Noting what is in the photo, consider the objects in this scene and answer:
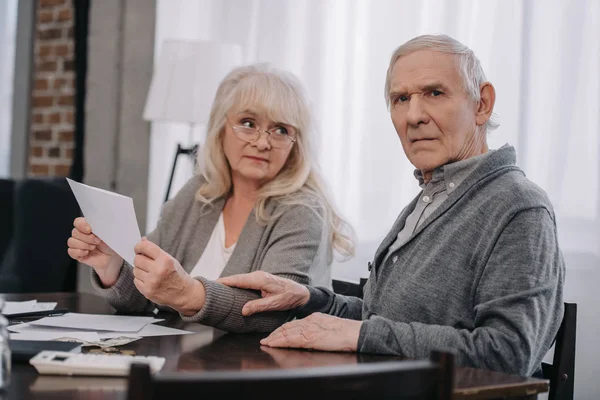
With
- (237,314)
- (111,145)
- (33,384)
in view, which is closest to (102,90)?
(111,145)

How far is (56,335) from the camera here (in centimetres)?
156

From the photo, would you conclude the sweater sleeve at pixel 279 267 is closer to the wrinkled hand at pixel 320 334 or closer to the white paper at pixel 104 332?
the white paper at pixel 104 332

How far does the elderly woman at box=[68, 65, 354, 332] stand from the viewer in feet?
6.64

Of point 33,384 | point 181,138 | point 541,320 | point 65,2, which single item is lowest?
point 33,384

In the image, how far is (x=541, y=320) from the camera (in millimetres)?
1412

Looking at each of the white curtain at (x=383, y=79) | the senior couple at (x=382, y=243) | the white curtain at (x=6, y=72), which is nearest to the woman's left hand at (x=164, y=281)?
the senior couple at (x=382, y=243)

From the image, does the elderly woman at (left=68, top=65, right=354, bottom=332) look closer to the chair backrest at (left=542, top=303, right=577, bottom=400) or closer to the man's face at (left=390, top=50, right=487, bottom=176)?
the man's face at (left=390, top=50, right=487, bottom=176)

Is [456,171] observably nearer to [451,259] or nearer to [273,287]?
[451,259]

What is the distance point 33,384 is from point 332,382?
0.56 m

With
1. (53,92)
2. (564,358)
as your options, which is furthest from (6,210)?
(564,358)

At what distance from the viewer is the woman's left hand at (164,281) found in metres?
1.61

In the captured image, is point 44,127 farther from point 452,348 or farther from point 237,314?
point 452,348

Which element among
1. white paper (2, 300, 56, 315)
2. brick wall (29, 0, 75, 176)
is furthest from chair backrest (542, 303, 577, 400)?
brick wall (29, 0, 75, 176)

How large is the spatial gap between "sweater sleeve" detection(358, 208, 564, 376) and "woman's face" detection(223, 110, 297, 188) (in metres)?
0.86
